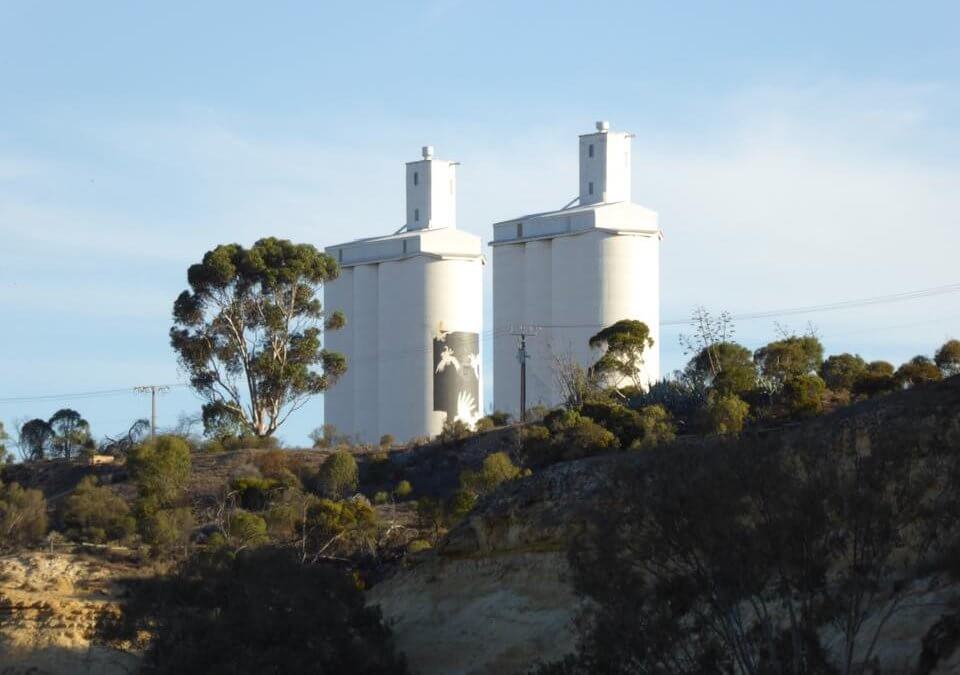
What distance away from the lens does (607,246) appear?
205 feet

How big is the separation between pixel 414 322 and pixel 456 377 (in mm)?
2622

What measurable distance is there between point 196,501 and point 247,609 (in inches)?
787

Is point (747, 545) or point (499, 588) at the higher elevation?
point (747, 545)

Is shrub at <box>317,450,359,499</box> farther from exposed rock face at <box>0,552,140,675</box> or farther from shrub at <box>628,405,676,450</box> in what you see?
exposed rock face at <box>0,552,140,675</box>

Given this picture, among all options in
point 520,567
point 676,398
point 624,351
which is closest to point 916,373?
point 676,398

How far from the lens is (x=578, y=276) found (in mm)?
63000

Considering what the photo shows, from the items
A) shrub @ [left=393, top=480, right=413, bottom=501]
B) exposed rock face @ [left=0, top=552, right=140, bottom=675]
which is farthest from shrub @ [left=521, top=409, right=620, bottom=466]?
exposed rock face @ [left=0, top=552, right=140, bottom=675]

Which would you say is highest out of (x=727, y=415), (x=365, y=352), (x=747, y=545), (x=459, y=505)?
(x=365, y=352)

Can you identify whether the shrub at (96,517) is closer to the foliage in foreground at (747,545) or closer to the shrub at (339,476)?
the shrub at (339,476)

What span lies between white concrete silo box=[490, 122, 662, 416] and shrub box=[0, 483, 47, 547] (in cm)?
2013

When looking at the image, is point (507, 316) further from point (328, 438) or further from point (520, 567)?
point (520, 567)

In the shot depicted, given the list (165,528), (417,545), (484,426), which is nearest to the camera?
(417,545)

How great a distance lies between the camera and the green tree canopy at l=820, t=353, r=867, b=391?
51750mm

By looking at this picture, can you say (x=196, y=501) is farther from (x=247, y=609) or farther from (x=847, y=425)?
(x=847, y=425)
